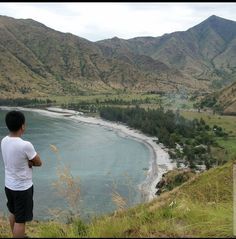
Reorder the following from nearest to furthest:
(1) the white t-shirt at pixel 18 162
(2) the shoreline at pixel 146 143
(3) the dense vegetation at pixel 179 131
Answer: (1) the white t-shirt at pixel 18 162, (2) the shoreline at pixel 146 143, (3) the dense vegetation at pixel 179 131

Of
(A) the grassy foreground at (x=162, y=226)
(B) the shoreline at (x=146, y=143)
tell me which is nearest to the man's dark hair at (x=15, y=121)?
(A) the grassy foreground at (x=162, y=226)

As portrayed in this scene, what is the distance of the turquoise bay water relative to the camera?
1966 inches

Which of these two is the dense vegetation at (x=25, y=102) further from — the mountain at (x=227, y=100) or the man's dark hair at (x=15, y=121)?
the man's dark hair at (x=15, y=121)

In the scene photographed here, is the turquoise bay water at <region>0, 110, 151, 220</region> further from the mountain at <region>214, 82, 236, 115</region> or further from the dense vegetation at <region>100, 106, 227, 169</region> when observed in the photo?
the mountain at <region>214, 82, 236, 115</region>

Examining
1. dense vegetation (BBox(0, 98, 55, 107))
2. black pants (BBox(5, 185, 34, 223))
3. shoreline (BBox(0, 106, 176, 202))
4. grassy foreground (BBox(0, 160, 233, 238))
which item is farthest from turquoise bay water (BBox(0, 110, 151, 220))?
dense vegetation (BBox(0, 98, 55, 107))

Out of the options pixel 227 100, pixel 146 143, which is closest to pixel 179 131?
pixel 146 143

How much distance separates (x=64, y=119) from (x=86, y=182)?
7719cm

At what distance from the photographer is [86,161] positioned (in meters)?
76.6

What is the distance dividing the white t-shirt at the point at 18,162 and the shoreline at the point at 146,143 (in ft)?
39.0

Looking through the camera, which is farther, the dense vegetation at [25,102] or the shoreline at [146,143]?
the dense vegetation at [25,102]

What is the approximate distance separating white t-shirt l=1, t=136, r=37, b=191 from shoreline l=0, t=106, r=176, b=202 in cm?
1187

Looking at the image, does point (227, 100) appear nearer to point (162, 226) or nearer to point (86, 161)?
point (86, 161)

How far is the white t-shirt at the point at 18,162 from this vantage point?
5934mm

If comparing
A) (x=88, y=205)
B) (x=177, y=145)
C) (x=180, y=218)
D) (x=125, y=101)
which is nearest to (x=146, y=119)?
(x=177, y=145)
